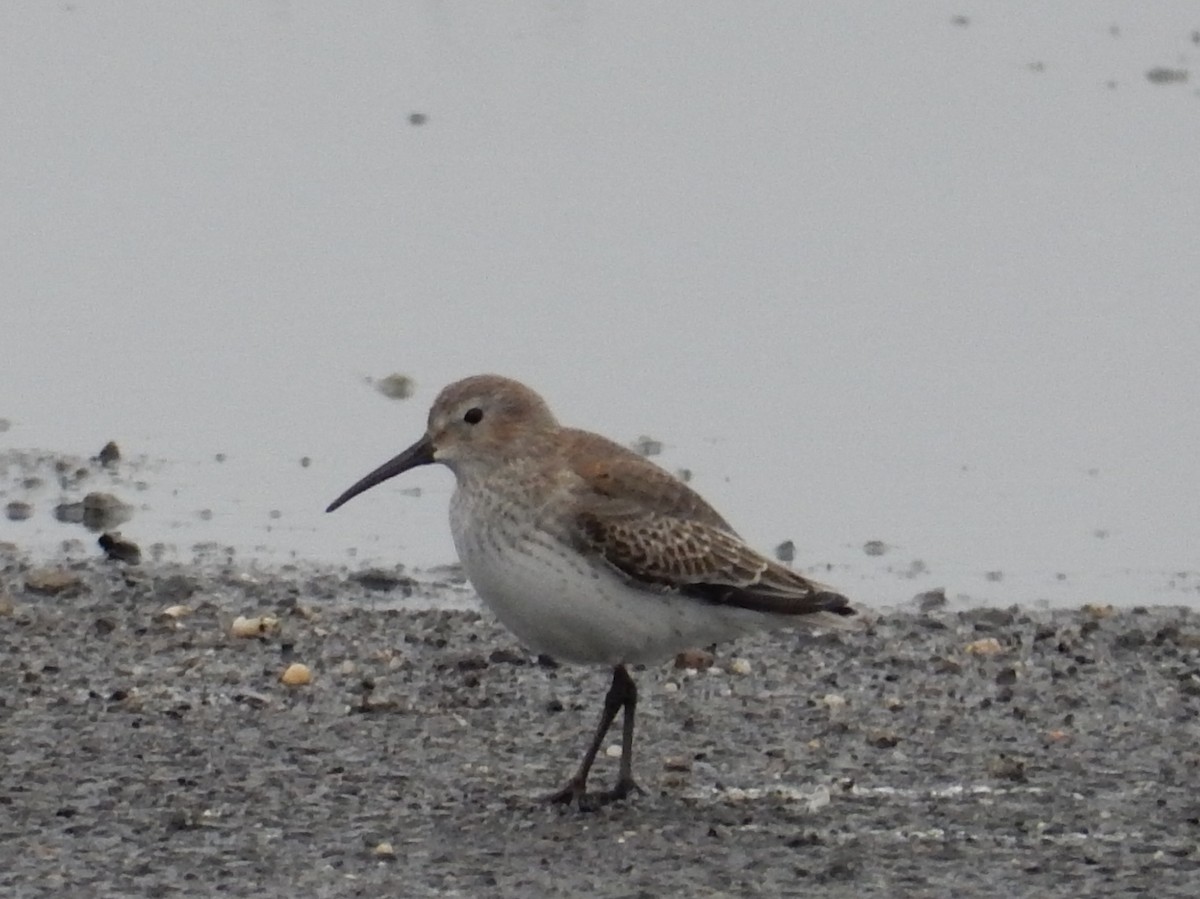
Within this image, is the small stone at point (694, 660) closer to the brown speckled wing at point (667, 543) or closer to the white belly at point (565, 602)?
the brown speckled wing at point (667, 543)

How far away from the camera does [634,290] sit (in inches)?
600

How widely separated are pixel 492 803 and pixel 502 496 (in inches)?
34.6

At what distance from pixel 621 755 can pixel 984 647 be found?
6.67ft

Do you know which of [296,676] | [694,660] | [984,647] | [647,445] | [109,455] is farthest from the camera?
[647,445]

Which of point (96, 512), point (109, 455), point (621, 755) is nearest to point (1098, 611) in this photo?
point (621, 755)

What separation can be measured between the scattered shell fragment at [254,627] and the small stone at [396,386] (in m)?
3.37

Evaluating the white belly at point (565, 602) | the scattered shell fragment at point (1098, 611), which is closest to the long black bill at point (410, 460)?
the white belly at point (565, 602)

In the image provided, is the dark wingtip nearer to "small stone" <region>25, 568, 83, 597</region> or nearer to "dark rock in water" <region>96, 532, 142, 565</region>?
"small stone" <region>25, 568, 83, 597</region>

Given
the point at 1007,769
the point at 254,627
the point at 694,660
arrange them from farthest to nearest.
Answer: the point at 254,627
the point at 694,660
the point at 1007,769

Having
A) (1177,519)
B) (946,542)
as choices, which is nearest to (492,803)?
(946,542)

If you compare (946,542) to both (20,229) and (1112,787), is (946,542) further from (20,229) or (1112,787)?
(20,229)

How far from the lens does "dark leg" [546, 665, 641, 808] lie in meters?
8.36

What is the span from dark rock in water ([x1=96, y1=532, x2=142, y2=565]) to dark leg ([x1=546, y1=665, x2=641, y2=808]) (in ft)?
9.92

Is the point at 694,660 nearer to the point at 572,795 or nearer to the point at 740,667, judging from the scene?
the point at 740,667
